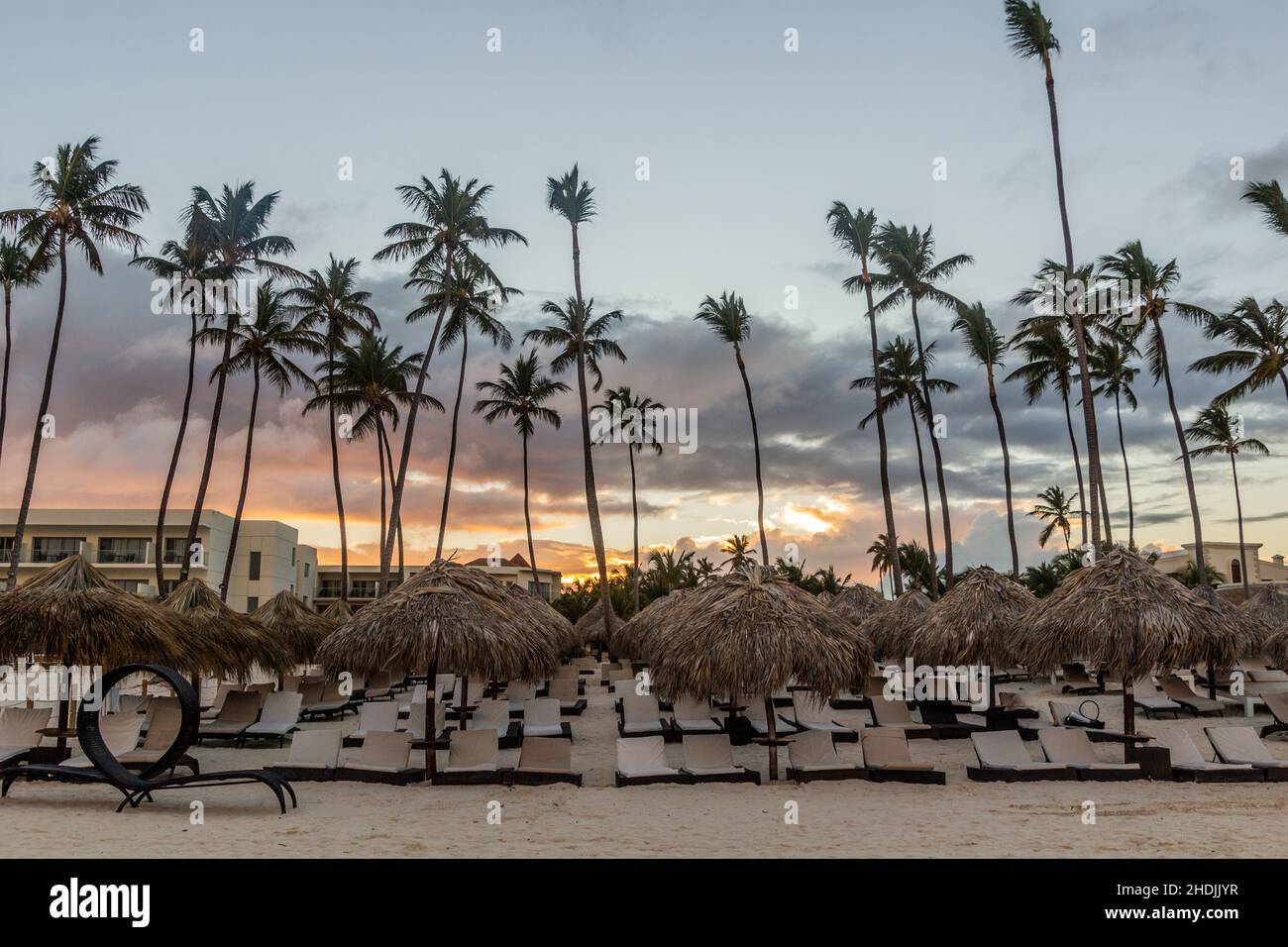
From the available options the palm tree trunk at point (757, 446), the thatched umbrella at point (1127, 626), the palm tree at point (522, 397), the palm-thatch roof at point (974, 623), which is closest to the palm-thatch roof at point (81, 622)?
the palm-thatch roof at point (974, 623)

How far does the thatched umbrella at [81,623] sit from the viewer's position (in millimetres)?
11344

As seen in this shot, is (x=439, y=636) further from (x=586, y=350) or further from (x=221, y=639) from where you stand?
(x=586, y=350)

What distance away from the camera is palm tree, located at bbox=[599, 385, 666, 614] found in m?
47.0

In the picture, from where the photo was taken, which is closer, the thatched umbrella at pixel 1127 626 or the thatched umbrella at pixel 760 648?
the thatched umbrella at pixel 760 648

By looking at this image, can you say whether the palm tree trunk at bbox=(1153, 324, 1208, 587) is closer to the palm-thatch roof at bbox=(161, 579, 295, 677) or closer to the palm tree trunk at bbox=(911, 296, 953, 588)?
the palm tree trunk at bbox=(911, 296, 953, 588)

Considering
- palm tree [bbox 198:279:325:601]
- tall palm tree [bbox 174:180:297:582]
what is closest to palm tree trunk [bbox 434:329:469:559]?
palm tree [bbox 198:279:325:601]

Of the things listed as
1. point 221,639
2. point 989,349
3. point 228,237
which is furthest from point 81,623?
point 989,349

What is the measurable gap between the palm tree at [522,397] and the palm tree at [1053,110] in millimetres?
28084

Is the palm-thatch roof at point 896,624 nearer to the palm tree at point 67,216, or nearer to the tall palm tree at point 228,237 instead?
the tall palm tree at point 228,237

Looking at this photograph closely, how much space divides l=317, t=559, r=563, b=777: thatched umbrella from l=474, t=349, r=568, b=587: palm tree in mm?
33871

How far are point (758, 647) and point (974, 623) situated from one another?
6747mm

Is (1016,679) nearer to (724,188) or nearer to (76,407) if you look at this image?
(724,188)
